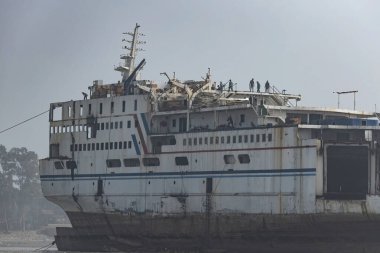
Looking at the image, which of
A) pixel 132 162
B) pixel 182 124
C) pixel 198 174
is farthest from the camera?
pixel 132 162

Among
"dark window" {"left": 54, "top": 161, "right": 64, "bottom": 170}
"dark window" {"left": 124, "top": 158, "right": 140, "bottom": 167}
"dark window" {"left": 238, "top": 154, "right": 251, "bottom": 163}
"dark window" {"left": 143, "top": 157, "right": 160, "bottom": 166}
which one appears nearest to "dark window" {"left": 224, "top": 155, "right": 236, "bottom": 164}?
"dark window" {"left": 238, "top": 154, "right": 251, "bottom": 163}

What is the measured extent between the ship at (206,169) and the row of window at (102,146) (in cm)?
7

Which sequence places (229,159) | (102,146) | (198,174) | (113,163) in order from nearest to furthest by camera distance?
1. (229,159)
2. (198,174)
3. (113,163)
4. (102,146)

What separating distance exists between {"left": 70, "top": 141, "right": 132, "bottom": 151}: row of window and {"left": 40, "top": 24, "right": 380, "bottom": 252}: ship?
7 cm

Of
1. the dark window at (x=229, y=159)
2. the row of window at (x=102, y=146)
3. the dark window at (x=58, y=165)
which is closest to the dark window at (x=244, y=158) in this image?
the dark window at (x=229, y=159)

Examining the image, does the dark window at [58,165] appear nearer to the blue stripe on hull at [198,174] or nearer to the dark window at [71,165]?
the blue stripe on hull at [198,174]

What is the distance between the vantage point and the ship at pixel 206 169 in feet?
162

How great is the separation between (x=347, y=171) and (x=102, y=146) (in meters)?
16.8

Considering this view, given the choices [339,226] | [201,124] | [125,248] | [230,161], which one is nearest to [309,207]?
[339,226]

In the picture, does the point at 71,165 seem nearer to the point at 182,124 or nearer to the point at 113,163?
the point at 113,163

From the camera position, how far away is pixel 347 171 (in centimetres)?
4944

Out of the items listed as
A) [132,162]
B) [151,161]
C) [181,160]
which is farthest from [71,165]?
[181,160]

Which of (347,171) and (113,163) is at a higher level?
A: (113,163)

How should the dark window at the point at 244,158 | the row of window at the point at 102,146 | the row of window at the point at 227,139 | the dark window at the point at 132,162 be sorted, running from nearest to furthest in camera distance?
the row of window at the point at 227,139, the dark window at the point at 244,158, the dark window at the point at 132,162, the row of window at the point at 102,146
